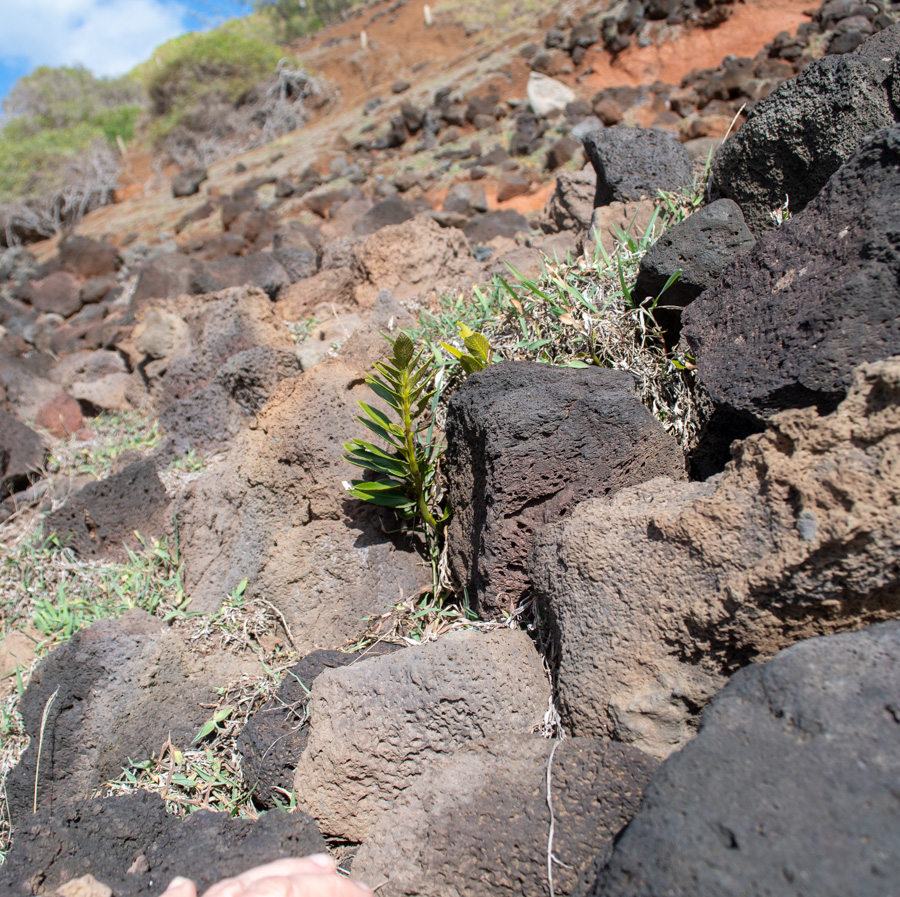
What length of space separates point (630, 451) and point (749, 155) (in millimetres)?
1218

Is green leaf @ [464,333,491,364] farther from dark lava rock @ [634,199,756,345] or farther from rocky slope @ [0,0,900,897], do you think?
dark lava rock @ [634,199,756,345]

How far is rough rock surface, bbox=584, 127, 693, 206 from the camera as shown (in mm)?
3199

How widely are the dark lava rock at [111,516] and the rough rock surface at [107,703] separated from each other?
0.88 meters

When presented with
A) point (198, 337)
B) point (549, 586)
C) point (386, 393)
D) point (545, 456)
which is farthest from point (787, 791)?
point (198, 337)

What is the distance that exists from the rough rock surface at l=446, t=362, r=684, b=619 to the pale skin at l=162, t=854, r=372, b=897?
83cm

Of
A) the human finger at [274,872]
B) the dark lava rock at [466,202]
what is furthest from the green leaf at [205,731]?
the dark lava rock at [466,202]

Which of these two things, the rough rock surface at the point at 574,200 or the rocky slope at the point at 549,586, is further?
the rough rock surface at the point at 574,200

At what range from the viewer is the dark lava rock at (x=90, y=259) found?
9.83 m

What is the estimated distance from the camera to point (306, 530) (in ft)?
8.30

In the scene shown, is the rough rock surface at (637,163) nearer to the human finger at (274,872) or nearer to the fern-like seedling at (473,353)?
the fern-like seedling at (473,353)

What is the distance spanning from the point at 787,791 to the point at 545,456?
1036mm

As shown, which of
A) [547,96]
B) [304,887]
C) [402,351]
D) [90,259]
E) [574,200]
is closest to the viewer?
[304,887]

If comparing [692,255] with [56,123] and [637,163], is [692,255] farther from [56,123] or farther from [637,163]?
[56,123]

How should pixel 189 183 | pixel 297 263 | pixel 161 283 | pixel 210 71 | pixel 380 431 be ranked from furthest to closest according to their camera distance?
pixel 210 71, pixel 189 183, pixel 161 283, pixel 297 263, pixel 380 431
